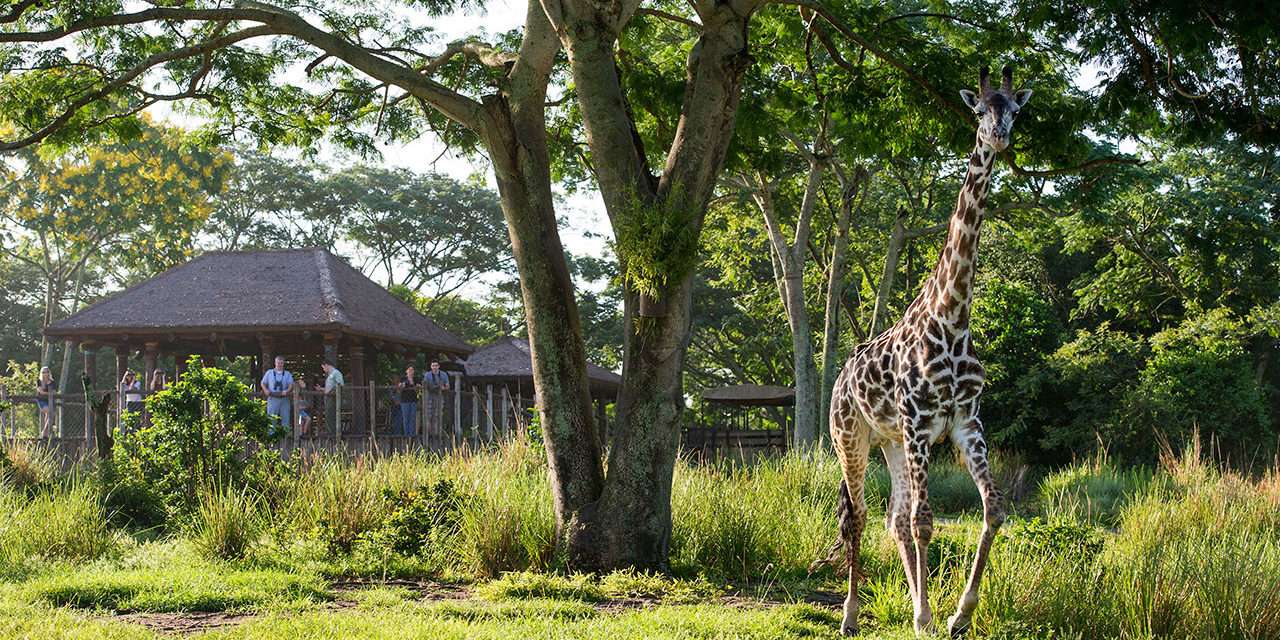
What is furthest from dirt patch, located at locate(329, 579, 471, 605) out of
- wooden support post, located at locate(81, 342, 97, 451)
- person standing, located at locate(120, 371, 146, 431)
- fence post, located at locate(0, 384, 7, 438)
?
person standing, located at locate(120, 371, 146, 431)

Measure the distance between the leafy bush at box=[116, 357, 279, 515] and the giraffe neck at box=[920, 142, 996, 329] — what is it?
8.03m

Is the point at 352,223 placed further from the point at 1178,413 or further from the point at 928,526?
the point at 928,526

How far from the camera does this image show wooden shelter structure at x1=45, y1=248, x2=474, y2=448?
75.0 feet

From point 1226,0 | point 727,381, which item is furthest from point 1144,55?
point 727,381

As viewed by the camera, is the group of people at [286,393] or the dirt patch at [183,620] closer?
the dirt patch at [183,620]

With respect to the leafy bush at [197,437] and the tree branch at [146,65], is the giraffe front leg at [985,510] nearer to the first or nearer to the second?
the tree branch at [146,65]

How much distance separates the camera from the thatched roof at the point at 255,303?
22.7 metres

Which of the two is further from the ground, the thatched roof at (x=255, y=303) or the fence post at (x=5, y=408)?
the thatched roof at (x=255, y=303)

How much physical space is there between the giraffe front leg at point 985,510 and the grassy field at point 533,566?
0.29 m

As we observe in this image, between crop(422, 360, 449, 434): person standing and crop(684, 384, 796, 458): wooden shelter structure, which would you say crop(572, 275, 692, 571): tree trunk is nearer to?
crop(422, 360, 449, 434): person standing

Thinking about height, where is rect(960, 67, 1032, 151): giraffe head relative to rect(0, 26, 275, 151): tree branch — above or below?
below

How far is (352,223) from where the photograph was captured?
39.1 metres

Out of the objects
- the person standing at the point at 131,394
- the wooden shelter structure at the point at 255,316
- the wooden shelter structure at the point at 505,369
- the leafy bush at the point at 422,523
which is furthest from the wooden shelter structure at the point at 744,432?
the leafy bush at the point at 422,523

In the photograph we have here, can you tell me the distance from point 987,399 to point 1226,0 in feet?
53.9
